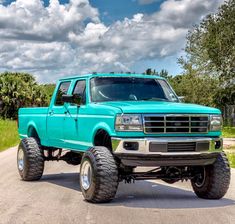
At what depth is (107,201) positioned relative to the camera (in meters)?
9.39

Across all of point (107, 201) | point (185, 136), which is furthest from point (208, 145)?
point (107, 201)

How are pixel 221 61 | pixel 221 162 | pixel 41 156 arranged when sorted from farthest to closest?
pixel 221 61 → pixel 41 156 → pixel 221 162

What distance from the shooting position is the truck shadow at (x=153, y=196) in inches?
368

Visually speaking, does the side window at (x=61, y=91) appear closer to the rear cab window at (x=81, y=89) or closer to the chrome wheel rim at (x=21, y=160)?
the rear cab window at (x=81, y=89)

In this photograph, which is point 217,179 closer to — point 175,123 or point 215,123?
point 215,123

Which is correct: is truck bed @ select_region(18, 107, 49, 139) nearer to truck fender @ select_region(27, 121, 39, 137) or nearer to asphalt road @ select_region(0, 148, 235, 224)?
truck fender @ select_region(27, 121, 39, 137)

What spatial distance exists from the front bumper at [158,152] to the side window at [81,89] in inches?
70.0

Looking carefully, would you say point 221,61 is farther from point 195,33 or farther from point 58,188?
point 58,188

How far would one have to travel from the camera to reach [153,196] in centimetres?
1038

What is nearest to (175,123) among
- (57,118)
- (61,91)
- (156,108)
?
(156,108)

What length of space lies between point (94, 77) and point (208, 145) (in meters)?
2.53

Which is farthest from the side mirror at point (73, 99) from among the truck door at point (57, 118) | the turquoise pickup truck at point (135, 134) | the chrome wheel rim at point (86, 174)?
the chrome wheel rim at point (86, 174)

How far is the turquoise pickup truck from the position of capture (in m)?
9.22

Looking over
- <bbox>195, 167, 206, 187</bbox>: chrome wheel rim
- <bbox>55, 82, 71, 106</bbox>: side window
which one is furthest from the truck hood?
<bbox>55, 82, 71, 106</bbox>: side window
